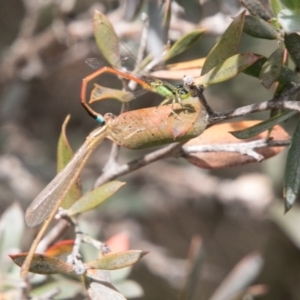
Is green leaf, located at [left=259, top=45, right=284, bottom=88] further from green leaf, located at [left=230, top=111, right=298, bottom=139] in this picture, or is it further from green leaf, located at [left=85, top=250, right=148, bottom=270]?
green leaf, located at [left=85, top=250, right=148, bottom=270]

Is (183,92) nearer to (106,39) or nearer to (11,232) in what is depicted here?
(106,39)

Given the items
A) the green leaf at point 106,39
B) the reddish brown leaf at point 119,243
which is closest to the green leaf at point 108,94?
the green leaf at point 106,39

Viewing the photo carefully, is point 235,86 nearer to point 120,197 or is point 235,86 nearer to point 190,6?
point 120,197

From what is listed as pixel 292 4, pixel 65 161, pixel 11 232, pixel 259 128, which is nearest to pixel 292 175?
pixel 259 128

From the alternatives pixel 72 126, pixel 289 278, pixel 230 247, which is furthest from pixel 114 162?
pixel 230 247

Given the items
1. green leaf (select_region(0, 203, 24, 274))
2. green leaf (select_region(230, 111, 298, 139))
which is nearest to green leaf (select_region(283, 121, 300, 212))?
green leaf (select_region(230, 111, 298, 139))
